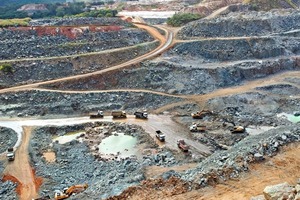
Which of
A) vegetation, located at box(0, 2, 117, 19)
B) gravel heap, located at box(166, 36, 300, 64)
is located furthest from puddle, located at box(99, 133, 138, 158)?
vegetation, located at box(0, 2, 117, 19)

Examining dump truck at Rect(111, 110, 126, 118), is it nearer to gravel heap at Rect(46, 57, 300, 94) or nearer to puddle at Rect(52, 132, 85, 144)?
puddle at Rect(52, 132, 85, 144)

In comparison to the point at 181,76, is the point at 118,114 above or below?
below

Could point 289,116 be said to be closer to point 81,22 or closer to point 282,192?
point 282,192

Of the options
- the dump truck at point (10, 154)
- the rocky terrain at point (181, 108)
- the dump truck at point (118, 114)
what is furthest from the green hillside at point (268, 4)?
the dump truck at point (10, 154)

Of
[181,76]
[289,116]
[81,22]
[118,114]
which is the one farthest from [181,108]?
[81,22]

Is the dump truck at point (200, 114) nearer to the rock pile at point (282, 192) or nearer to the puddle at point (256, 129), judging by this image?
the puddle at point (256, 129)

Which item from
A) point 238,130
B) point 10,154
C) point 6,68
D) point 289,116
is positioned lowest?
point 289,116
